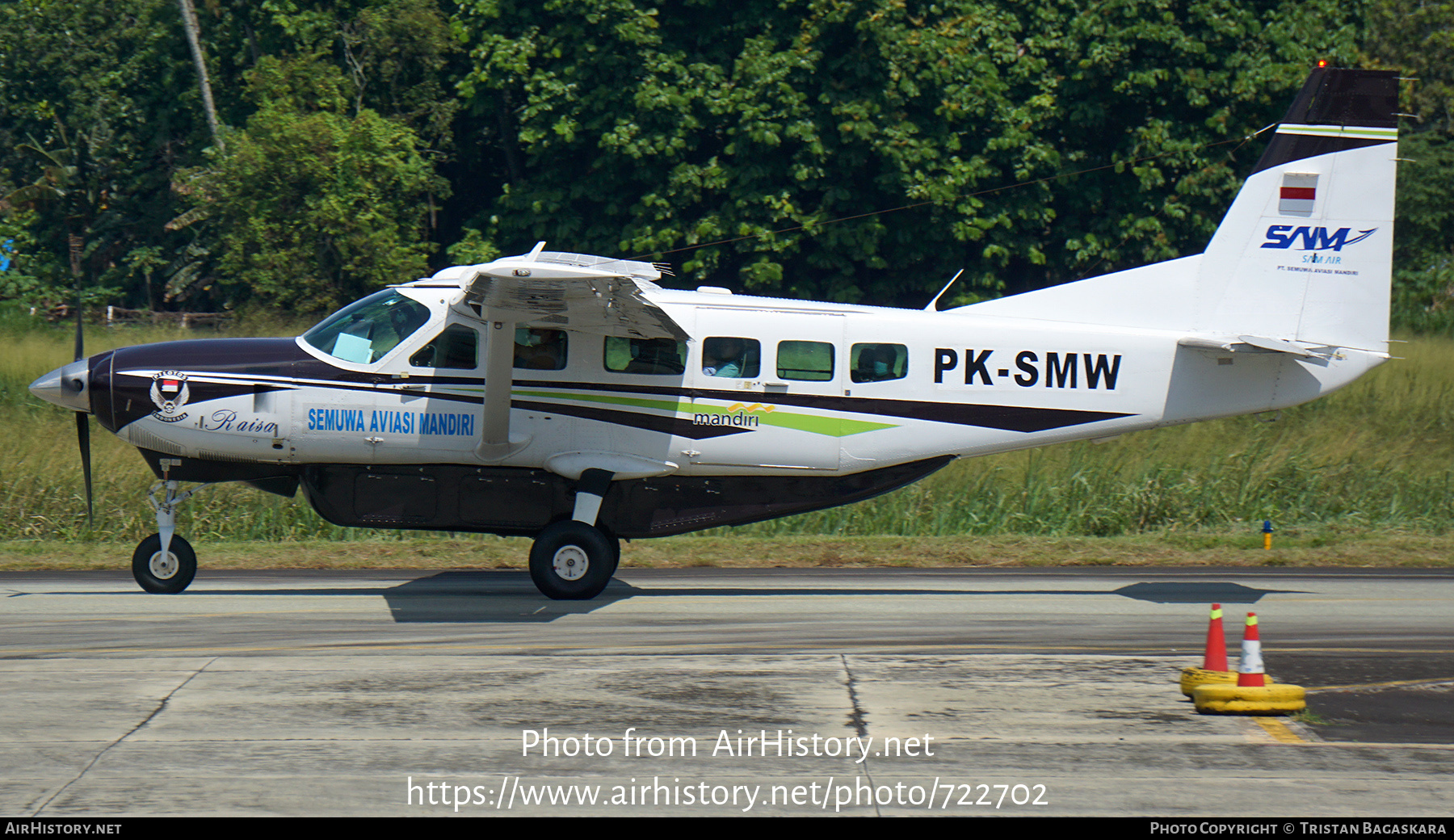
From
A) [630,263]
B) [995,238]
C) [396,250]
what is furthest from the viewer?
[995,238]

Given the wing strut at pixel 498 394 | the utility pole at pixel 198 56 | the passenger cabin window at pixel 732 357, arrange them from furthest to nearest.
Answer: the utility pole at pixel 198 56
the passenger cabin window at pixel 732 357
the wing strut at pixel 498 394

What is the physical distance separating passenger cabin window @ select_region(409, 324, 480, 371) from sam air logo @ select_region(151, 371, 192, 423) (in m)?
1.93

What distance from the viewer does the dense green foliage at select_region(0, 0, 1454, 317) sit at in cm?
2591

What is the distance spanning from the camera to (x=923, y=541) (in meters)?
15.6

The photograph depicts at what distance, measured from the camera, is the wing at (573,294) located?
9820 millimetres

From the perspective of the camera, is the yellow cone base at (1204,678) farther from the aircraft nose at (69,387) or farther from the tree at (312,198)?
the tree at (312,198)

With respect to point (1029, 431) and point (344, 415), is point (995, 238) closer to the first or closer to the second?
point (1029, 431)

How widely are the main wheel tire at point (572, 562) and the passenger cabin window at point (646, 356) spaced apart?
1.44 metres

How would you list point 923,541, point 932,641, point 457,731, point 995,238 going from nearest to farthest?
1. point 457,731
2. point 932,641
3. point 923,541
4. point 995,238

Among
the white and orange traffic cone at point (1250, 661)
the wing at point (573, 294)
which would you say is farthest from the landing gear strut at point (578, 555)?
the white and orange traffic cone at point (1250, 661)

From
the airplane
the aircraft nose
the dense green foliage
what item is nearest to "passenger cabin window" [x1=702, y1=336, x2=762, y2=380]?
the airplane

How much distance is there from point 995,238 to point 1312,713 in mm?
20667

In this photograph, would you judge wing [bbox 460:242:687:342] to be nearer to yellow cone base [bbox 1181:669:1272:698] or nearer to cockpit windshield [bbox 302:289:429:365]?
cockpit windshield [bbox 302:289:429:365]
